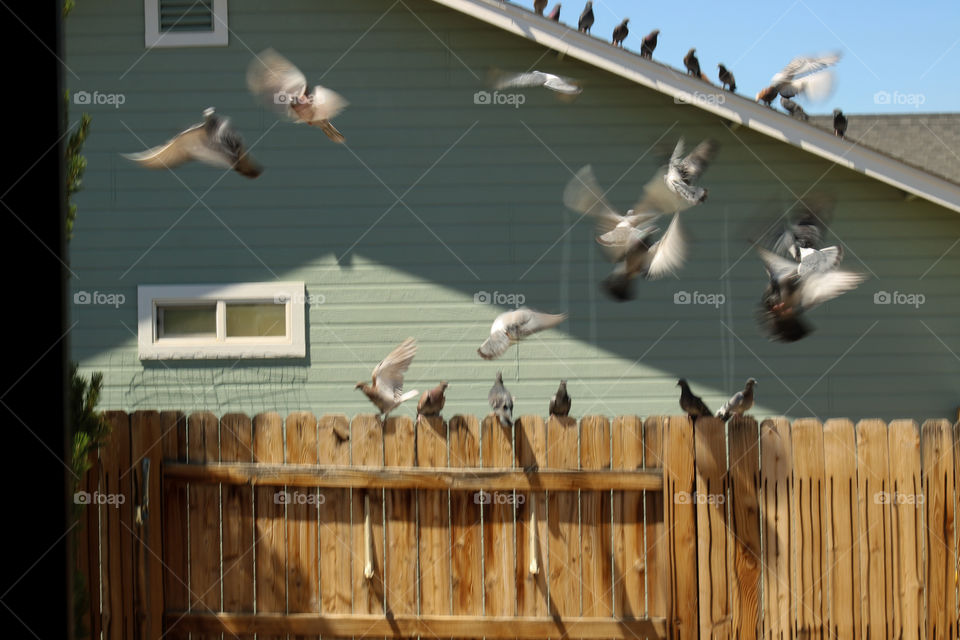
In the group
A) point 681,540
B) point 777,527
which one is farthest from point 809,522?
point 681,540

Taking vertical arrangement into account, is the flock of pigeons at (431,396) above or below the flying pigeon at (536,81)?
below

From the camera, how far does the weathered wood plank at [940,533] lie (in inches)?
157

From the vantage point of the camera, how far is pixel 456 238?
22.2ft

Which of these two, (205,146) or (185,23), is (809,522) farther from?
(185,23)

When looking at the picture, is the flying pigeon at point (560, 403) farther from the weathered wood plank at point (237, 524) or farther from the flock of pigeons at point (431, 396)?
the weathered wood plank at point (237, 524)

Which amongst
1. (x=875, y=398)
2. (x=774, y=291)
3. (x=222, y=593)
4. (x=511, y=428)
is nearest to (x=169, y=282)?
(x=222, y=593)

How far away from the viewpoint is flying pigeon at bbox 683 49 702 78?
22.5ft

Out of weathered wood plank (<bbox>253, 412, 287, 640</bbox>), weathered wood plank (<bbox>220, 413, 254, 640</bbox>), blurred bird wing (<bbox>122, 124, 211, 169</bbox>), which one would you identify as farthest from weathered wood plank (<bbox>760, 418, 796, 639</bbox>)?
blurred bird wing (<bbox>122, 124, 211, 169</bbox>)

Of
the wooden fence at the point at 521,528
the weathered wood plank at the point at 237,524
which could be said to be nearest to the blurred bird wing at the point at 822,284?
the wooden fence at the point at 521,528

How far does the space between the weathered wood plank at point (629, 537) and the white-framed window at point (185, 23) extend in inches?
183

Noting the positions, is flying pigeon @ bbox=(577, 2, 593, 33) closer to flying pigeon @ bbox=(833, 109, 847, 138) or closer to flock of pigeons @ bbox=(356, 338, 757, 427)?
flying pigeon @ bbox=(833, 109, 847, 138)

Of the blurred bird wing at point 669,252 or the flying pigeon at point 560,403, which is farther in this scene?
the blurred bird wing at point 669,252

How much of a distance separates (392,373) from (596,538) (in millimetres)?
1675

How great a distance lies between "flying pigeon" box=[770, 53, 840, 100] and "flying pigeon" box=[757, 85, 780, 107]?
26 millimetres
